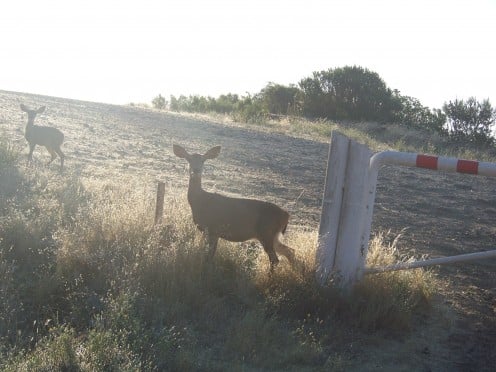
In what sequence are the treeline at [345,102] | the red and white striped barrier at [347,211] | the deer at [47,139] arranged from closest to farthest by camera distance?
the red and white striped barrier at [347,211] → the deer at [47,139] → the treeline at [345,102]

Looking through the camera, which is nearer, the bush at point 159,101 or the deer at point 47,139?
the deer at point 47,139

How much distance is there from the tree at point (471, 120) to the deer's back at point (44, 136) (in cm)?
1926

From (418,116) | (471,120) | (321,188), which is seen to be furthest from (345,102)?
(321,188)

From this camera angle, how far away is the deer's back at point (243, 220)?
777cm

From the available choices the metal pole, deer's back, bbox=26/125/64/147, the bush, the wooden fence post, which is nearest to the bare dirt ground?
deer's back, bbox=26/125/64/147

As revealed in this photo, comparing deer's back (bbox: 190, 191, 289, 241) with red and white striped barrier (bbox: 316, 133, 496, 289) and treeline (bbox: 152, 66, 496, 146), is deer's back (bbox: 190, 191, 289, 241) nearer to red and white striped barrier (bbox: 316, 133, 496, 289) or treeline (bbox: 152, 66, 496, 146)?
red and white striped barrier (bbox: 316, 133, 496, 289)

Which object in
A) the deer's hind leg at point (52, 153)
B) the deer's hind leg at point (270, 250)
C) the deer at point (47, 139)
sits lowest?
the deer's hind leg at point (270, 250)

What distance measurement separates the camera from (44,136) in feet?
45.5

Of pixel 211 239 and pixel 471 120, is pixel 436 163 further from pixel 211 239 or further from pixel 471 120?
pixel 471 120

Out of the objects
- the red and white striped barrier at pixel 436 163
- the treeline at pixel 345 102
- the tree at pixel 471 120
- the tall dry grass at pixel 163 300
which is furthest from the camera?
the treeline at pixel 345 102

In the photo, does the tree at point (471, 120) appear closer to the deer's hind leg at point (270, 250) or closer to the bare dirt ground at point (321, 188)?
the bare dirt ground at point (321, 188)

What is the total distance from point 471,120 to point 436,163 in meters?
24.2

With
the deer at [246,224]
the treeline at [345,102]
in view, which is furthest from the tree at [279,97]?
the deer at [246,224]

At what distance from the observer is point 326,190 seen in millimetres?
7414
